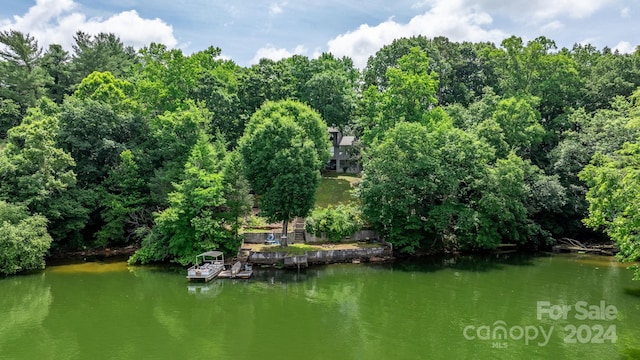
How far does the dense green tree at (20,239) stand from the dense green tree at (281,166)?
44.1 ft

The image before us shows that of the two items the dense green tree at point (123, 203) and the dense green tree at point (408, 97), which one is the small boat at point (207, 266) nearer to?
the dense green tree at point (123, 203)

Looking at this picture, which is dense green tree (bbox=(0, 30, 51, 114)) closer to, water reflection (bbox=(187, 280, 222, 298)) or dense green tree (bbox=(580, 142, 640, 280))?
water reflection (bbox=(187, 280, 222, 298))

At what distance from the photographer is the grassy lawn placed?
40272 millimetres

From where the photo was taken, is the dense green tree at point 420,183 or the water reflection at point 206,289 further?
the dense green tree at point 420,183

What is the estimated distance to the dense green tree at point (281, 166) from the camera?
27.8 meters

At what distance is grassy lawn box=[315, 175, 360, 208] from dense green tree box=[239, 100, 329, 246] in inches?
402

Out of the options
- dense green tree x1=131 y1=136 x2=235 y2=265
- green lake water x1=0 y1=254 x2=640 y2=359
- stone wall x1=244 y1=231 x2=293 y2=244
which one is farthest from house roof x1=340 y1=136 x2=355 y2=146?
green lake water x1=0 y1=254 x2=640 y2=359

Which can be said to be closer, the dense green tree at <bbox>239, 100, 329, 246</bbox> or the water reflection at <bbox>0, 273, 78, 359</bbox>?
the water reflection at <bbox>0, 273, 78, 359</bbox>

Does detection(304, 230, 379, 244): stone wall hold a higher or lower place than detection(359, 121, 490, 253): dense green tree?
lower

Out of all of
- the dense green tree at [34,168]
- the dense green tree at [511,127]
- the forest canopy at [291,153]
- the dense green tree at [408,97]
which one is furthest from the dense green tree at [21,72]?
the dense green tree at [511,127]

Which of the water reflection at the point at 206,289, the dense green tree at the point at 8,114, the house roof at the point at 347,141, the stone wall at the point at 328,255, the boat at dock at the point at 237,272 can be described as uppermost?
the dense green tree at the point at 8,114

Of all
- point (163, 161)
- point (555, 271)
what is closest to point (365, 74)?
point (163, 161)

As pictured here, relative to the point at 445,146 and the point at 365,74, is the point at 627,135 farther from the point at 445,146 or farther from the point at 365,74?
the point at 365,74

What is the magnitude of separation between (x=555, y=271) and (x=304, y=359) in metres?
19.9
